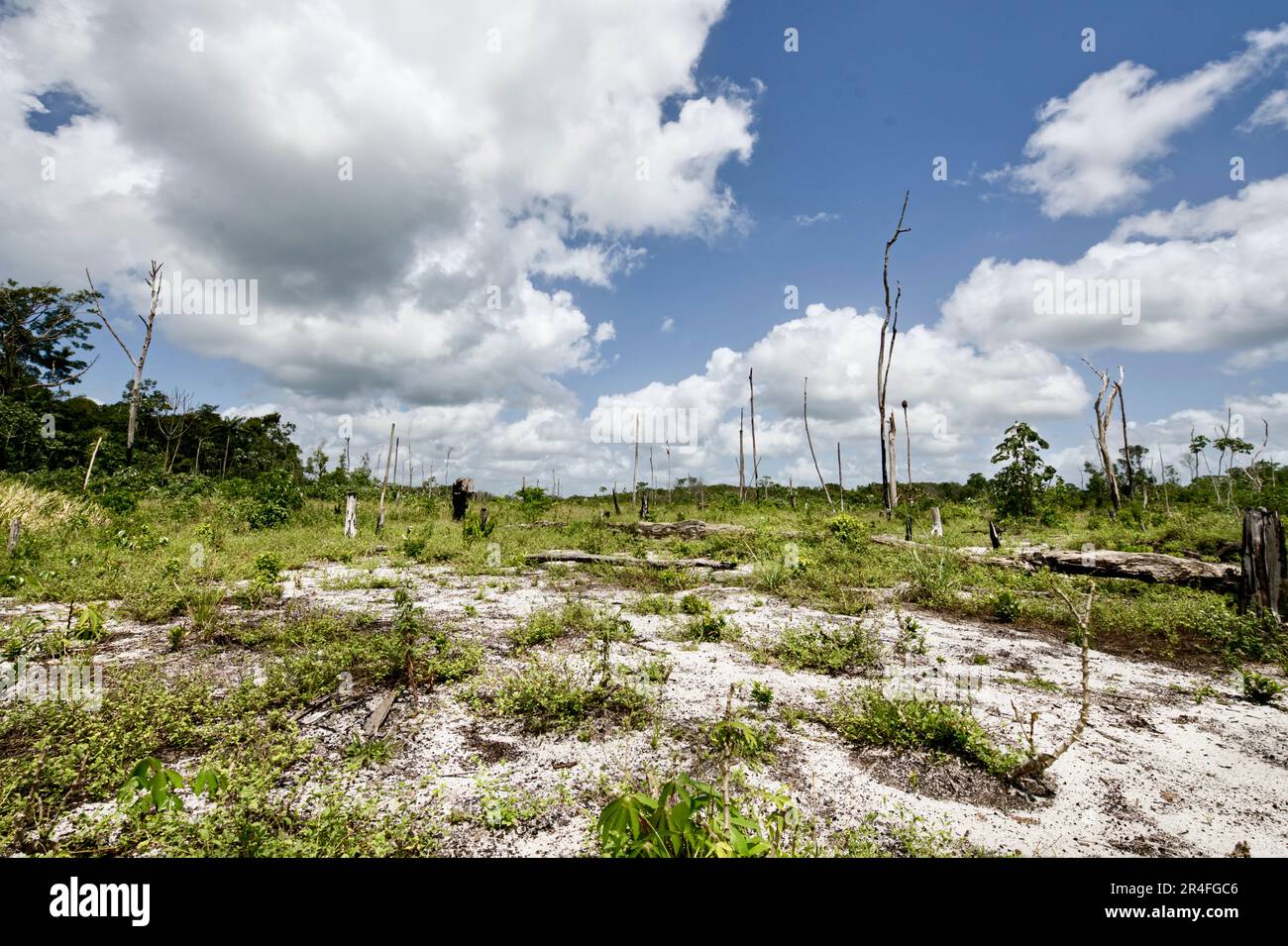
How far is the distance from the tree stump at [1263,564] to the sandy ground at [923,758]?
2.29m

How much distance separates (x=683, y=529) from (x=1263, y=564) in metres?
10.0

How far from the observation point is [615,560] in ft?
34.6

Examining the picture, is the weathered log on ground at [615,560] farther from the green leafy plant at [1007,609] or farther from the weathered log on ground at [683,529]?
the green leafy plant at [1007,609]

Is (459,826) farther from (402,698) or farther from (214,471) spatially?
(214,471)

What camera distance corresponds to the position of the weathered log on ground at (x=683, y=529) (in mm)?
13539

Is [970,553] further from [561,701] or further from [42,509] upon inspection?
[42,509]

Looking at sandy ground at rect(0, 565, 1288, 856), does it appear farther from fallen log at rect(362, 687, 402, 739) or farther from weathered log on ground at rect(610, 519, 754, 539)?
weathered log on ground at rect(610, 519, 754, 539)

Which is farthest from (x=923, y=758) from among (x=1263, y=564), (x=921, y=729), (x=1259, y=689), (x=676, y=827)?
(x=1263, y=564)

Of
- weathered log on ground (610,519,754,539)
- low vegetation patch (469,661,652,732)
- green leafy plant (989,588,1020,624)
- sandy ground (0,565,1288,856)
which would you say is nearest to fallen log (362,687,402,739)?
sandy ground (0,565,1288,856)

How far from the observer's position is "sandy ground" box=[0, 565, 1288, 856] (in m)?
2.55

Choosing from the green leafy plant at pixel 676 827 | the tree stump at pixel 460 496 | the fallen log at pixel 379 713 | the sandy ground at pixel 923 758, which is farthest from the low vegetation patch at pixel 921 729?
the tree stump at pixel 460 496

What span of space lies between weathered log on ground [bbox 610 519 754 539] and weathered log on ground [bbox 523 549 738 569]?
2998 millimetres

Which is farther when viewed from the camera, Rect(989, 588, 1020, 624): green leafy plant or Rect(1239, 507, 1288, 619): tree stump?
Rect(989, 588, 1020, 624): green leafy plant
